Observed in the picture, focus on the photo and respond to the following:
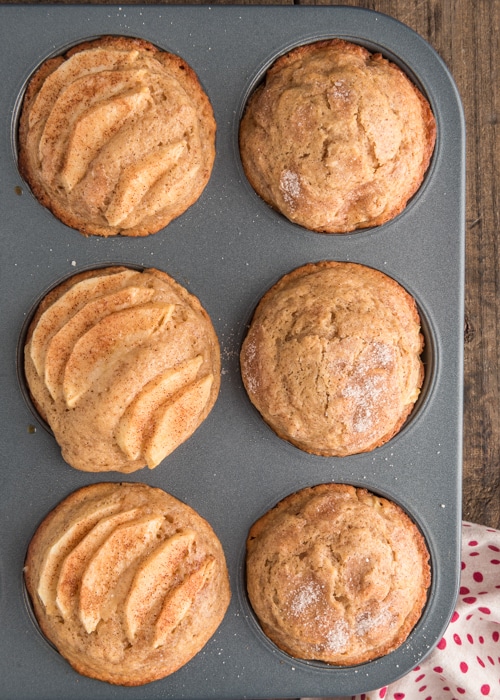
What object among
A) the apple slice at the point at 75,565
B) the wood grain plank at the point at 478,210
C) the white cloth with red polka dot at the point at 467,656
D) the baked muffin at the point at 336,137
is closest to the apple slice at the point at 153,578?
the apple slice at the point at 75,565

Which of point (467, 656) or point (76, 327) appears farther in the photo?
point (467, 656)

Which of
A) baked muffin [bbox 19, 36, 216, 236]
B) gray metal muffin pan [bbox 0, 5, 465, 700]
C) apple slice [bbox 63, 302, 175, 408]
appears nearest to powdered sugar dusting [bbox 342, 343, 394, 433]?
gray metal muffin pan [bbox 0, 5, 465, 700]

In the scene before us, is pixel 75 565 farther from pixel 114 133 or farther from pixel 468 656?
pixel 468 656

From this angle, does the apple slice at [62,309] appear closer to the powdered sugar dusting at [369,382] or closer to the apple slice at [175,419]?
the apple slice at [175,419]

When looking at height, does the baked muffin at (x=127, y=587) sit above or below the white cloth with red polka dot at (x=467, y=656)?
above

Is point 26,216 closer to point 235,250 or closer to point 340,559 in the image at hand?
point 235,250

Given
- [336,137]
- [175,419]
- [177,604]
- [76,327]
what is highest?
[336,137]

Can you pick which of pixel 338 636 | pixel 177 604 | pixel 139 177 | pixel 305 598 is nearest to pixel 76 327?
pixel 139 177

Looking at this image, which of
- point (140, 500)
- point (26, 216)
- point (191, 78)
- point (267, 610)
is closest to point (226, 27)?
point (191, 78)
